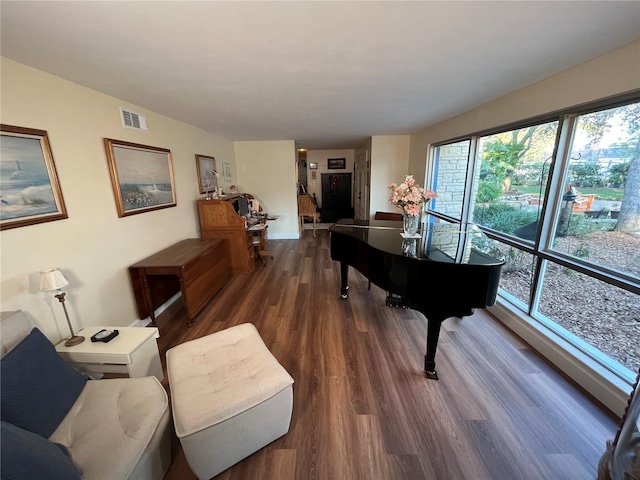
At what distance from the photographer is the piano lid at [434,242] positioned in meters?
1.88

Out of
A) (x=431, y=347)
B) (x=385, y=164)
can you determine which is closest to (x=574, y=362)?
(x=431, y=347)

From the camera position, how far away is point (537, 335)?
222cm

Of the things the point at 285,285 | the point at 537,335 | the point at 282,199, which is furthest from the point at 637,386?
the point at 282,199

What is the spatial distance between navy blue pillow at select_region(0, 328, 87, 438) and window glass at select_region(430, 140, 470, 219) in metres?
4.55

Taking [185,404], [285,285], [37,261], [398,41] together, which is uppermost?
[398,41]

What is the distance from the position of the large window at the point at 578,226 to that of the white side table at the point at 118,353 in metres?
3.32

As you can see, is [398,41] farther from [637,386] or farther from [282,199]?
[282,199]

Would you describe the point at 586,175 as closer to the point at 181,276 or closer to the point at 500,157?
the point at 500,157

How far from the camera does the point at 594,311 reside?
76.7 inches

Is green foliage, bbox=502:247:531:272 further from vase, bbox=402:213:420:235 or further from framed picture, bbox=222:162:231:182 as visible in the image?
framed picture, bbox=222:162:231:182

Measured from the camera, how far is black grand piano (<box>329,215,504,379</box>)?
1.70m

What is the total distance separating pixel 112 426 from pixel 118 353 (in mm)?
546

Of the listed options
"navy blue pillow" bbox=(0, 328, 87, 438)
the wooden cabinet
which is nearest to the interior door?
the wooden cabinet

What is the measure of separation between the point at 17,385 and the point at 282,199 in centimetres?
509
